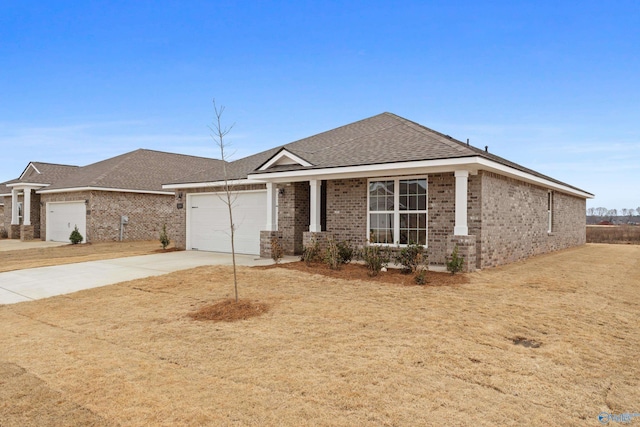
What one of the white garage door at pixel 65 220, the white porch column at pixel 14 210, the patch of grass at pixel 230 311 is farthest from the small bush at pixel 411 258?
the white porch column at pixel 14 210

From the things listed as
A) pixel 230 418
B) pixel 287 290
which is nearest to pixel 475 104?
pixel 287 290

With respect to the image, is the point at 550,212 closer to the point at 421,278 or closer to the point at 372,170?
the point at 372,170

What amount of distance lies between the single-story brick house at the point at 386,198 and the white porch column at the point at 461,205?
0.03m

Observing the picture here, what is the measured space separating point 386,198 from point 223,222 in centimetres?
777

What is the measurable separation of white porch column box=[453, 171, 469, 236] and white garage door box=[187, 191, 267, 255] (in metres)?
7.80

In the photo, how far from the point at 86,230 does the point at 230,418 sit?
23983 mm

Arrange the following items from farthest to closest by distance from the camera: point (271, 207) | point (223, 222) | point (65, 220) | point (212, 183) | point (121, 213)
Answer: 1. point (65, 220)
2. point (121, 213)
3. point (223, 222)
4. point (212, 183)
5. point (271, 207)

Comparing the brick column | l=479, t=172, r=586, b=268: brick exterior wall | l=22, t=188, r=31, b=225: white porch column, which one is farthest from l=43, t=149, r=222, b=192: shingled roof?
the brick column

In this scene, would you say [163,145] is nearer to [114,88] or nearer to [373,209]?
[114,88]

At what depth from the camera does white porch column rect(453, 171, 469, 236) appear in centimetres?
1073

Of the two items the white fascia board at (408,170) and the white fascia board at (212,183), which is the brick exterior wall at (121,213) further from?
the white fascia board at (408,170)

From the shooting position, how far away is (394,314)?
6871 mm

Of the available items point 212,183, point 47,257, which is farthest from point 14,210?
point 212,183

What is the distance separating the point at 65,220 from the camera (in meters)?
25.8
